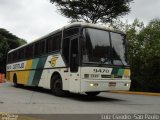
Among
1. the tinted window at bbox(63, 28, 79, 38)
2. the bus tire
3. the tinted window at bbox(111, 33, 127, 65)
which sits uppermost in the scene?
the tinted window at bbox(63, 28, 79, 38)

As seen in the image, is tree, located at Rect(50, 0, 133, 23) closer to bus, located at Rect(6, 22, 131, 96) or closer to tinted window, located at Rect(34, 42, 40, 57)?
tinted window, located at Rect(34, 42, 40, 57)

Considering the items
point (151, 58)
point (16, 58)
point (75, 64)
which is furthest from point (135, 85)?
point (75, 64)

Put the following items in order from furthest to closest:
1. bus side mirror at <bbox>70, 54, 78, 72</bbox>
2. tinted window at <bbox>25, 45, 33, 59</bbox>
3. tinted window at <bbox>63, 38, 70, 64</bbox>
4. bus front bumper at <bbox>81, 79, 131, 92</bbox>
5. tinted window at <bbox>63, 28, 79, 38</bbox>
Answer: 1. tinted window at <bbox>25, 45, 33, 59</bbox>
2. tinted window at <bbox>63, 38, 70, 64</bbox>
3. tinted window at <bbox>63, 28, 79, 38</bbox>
4. bus side mirror at <bbox>70, 54, 78, 72</bbox>
5. bus front bumper at <bbox>81, 79, 131, 92</bbox>

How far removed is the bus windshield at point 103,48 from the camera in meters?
14.8

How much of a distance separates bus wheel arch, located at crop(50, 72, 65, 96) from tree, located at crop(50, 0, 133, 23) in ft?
64.1

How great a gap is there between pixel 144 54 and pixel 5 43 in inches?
1637

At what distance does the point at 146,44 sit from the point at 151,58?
16.3 ft

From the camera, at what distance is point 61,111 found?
38.2 feet

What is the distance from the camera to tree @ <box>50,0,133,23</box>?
36281 mm

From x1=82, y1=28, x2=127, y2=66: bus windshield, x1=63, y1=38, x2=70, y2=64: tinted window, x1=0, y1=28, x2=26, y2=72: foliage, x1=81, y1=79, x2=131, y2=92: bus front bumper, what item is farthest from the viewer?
x1=0, y1=28, x2=26, y2=72: foliage

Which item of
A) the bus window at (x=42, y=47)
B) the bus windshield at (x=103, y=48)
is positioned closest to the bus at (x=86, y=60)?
the bus windshield at (x=103, y=48)

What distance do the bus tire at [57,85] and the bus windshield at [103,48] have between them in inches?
102

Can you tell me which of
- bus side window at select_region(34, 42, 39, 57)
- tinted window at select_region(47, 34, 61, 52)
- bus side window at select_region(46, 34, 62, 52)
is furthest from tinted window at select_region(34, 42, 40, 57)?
tinted window at select_region(47, 34, 61, 52)

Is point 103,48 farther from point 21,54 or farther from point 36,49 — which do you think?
point 21,54
